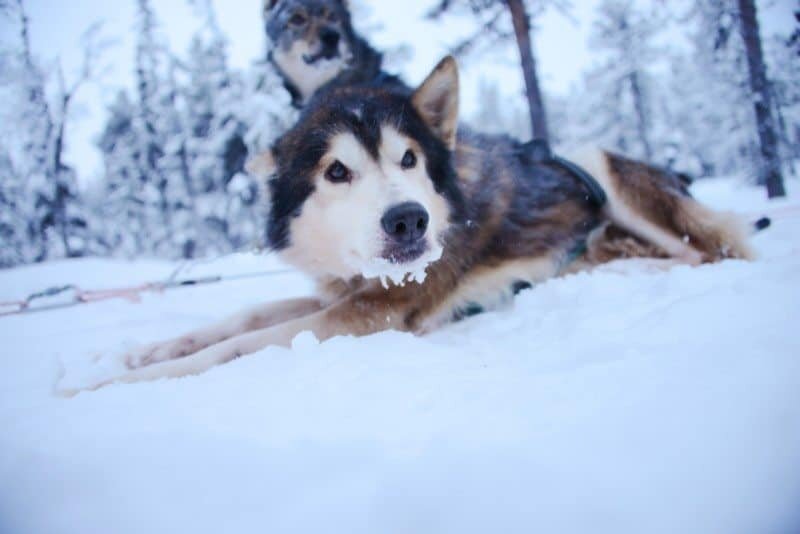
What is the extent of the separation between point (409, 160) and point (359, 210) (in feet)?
1.66

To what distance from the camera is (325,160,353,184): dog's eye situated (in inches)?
83.6

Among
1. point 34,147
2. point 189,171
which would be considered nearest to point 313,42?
point 34,147

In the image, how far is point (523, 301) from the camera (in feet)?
8.12

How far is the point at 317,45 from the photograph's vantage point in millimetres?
4781

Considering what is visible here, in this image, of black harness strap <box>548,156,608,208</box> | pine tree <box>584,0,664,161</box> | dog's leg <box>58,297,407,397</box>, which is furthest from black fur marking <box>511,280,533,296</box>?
pine tree <box>584,0,664,161</box>

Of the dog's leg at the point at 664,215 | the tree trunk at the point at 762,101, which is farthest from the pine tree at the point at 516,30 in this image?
the dog's leg at the point at 664,215

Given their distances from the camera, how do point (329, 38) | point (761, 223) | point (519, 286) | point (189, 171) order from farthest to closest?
point (189, 171) < point (329, 38) < point (761, 223) < point (519, 286)

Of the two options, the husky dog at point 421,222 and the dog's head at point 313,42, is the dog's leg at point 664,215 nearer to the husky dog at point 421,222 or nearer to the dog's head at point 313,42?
the husky dog at point 421,222

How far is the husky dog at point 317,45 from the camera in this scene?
4.77m

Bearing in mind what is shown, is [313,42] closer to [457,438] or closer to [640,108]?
[457,438]

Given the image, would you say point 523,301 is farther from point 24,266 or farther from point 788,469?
point 24,266

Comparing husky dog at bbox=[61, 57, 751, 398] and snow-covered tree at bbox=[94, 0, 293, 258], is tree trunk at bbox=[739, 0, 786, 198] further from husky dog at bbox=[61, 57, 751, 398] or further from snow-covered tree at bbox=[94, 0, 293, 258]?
snow-covered tree at bbox=[94, 0, 293, 258]

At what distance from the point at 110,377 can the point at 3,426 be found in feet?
2.17

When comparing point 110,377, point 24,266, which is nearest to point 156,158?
point 24,266
